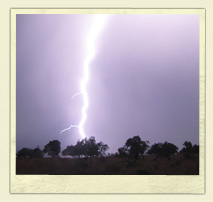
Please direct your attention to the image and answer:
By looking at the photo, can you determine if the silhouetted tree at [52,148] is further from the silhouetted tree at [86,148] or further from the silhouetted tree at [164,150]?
the silhouetted tree at [164,150]

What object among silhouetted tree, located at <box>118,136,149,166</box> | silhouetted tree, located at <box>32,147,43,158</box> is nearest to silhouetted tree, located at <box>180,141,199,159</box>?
silhouetted tree, located at <box>118,136,149,166</box>

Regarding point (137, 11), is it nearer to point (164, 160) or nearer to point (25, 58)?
point (25, 58)

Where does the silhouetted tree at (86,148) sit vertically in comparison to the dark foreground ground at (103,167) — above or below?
above

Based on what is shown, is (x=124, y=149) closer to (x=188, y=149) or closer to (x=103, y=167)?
(x=103, y=167)

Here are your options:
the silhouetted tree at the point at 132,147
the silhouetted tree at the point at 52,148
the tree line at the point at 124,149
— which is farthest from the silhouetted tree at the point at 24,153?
the silhouetted tree at the point at 132,147

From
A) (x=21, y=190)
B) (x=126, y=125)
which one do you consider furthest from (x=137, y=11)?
(x=21, y=190)

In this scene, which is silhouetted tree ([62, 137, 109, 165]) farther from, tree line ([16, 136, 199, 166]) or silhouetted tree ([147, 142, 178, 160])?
silhouetted tree ([147, 142, 178, 160])

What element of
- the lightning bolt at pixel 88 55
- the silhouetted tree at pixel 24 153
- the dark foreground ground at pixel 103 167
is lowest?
the dark foreground ground at pixel 103 167
